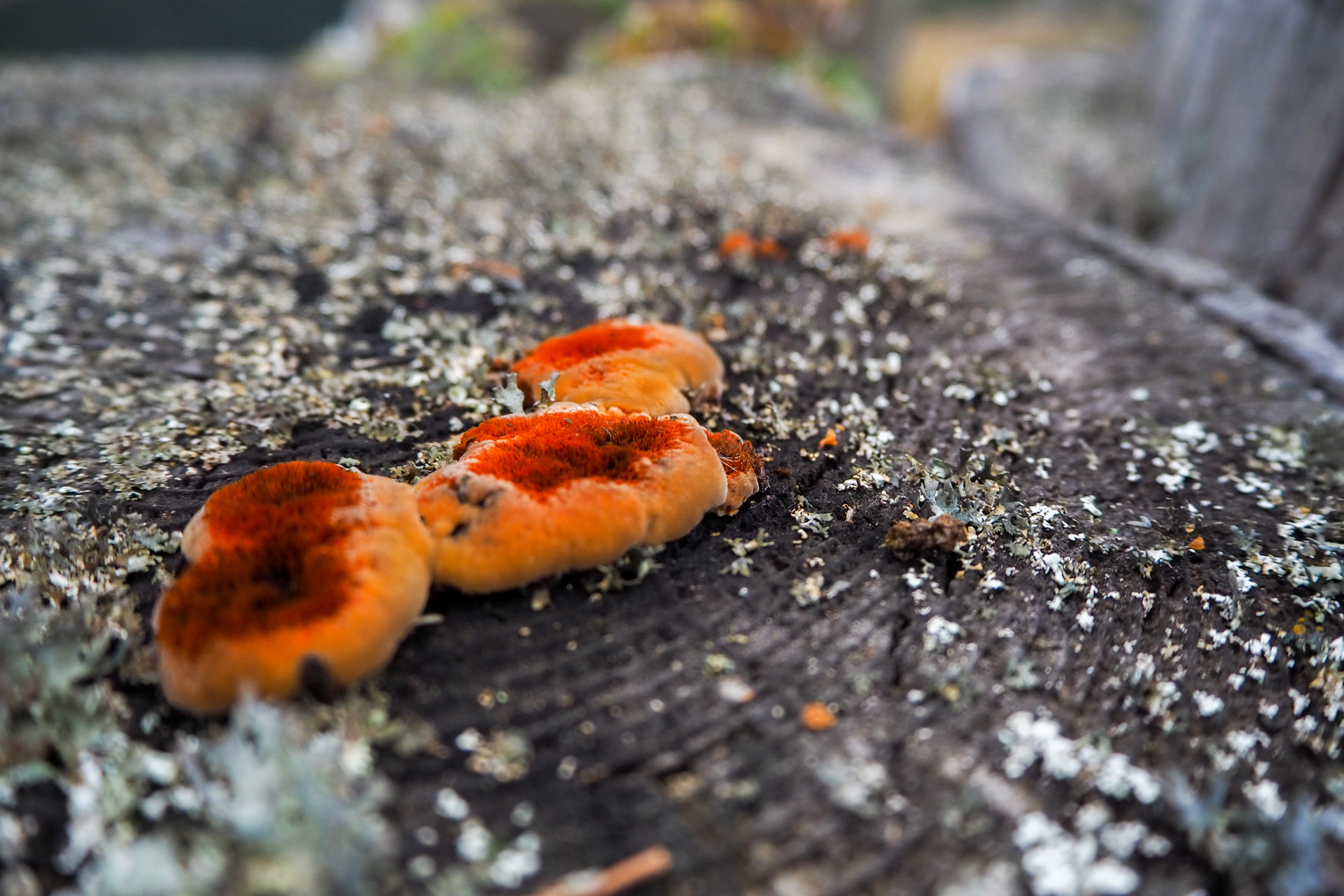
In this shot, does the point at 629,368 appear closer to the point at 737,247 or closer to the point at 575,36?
the point at 737,247

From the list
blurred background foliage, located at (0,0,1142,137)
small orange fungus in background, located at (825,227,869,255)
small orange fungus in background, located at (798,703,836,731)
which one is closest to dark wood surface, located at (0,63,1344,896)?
small orange fungus in background, located at (798,703,836,731)

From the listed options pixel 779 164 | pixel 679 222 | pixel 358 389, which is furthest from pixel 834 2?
pixel 358 389

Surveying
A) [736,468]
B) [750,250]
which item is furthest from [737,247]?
[736,468]

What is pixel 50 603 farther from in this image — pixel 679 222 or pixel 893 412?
pixel 679 222

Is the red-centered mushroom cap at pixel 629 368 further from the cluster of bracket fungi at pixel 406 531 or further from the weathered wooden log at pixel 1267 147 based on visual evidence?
the weathered wooden log at pixel 1267 147

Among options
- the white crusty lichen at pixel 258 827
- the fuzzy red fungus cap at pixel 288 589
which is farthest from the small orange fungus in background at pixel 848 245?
the white crusty lichen at pixel 258 827
